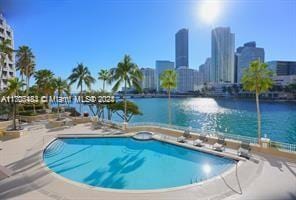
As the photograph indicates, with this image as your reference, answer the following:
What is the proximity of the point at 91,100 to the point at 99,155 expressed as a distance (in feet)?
73.4

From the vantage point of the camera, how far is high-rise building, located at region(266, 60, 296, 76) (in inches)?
6427

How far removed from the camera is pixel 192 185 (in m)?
10.3

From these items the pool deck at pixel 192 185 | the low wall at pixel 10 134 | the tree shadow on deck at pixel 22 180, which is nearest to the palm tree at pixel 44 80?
the low wall at pixel 10 134

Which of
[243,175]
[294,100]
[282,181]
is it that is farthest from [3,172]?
[294,100]

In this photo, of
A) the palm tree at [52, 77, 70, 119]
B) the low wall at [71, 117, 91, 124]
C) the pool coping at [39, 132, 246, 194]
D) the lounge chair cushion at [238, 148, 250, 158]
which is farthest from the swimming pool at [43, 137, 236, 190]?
the palm tree at [52, 77, 70, 119]

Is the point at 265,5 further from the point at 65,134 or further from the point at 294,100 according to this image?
the point at 294,100

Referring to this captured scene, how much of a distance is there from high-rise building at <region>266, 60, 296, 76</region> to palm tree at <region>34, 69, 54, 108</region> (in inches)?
6484

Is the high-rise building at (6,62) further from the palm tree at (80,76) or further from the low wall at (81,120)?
the low wall at (81,120)

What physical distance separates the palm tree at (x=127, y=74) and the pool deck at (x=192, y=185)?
48.9 ft

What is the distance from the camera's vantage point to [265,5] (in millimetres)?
14344

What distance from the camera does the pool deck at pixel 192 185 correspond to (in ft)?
30.3

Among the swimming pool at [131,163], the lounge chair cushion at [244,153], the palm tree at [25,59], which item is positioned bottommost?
the swimming pool at [131,163]

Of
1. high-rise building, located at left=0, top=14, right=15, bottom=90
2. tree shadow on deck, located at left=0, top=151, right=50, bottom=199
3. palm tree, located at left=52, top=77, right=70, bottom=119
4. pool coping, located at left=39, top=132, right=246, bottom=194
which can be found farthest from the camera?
high-rise building, located at left=0, top=14, right=15, bottom=90

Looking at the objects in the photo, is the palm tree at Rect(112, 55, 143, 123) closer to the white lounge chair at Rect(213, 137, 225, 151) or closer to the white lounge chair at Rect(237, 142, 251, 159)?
the white lounge chair at Rect(213, 137, 225, 151)
